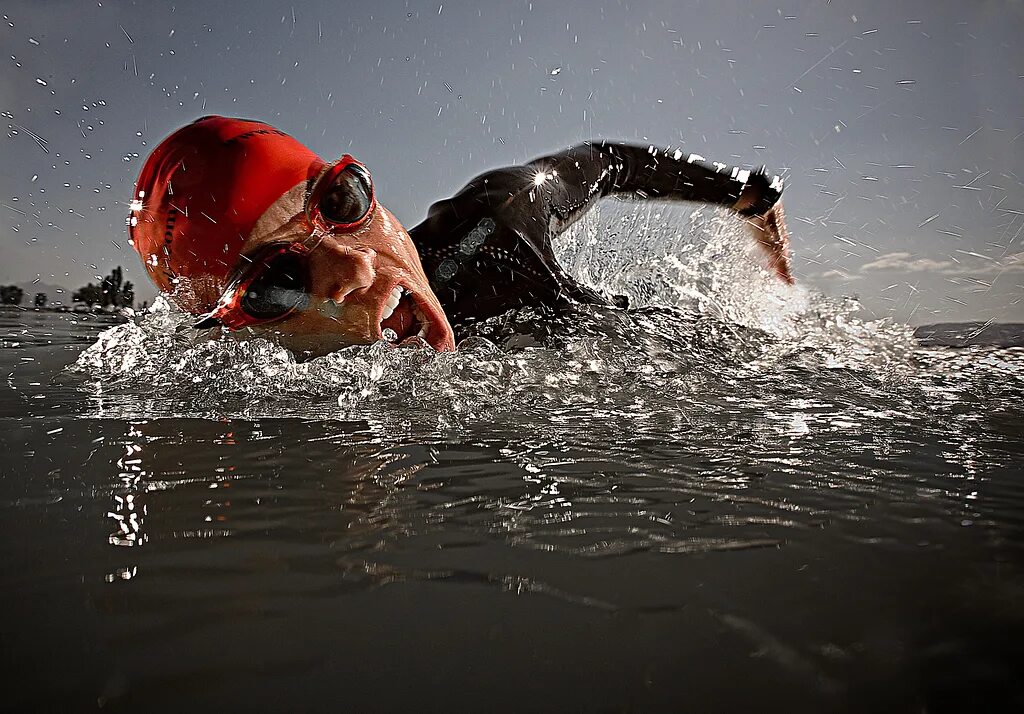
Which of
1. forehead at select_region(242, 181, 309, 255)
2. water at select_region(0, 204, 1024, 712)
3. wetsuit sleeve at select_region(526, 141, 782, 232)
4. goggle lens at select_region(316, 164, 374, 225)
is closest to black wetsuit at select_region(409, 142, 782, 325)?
wetsuit sleeve at select_region(526, 141, 782, 232)

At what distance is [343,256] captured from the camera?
168 cm

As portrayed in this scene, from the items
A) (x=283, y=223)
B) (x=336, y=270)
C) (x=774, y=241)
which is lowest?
(x=336, y=270)

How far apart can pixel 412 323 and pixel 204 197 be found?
64 centimetres

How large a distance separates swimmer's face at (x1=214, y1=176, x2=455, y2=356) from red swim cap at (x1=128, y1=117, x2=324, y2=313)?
47 mm

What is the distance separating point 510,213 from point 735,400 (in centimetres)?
109

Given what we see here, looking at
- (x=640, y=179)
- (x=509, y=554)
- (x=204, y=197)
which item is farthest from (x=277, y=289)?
(x=640, y=179)

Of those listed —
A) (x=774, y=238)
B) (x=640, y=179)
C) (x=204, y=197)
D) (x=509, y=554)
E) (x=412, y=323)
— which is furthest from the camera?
(x=774, y=238)

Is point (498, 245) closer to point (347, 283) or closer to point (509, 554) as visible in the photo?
point (347, 283)

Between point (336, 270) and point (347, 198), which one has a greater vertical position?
point (347, 198)

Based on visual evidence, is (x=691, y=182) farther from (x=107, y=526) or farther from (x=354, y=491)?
(x=107, y=526)

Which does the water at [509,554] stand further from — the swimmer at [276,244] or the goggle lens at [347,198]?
the goggle lens at [347,198]

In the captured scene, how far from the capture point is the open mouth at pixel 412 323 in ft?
6.26

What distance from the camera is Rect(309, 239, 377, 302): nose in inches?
65.7

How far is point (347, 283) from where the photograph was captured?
5.55 ft
